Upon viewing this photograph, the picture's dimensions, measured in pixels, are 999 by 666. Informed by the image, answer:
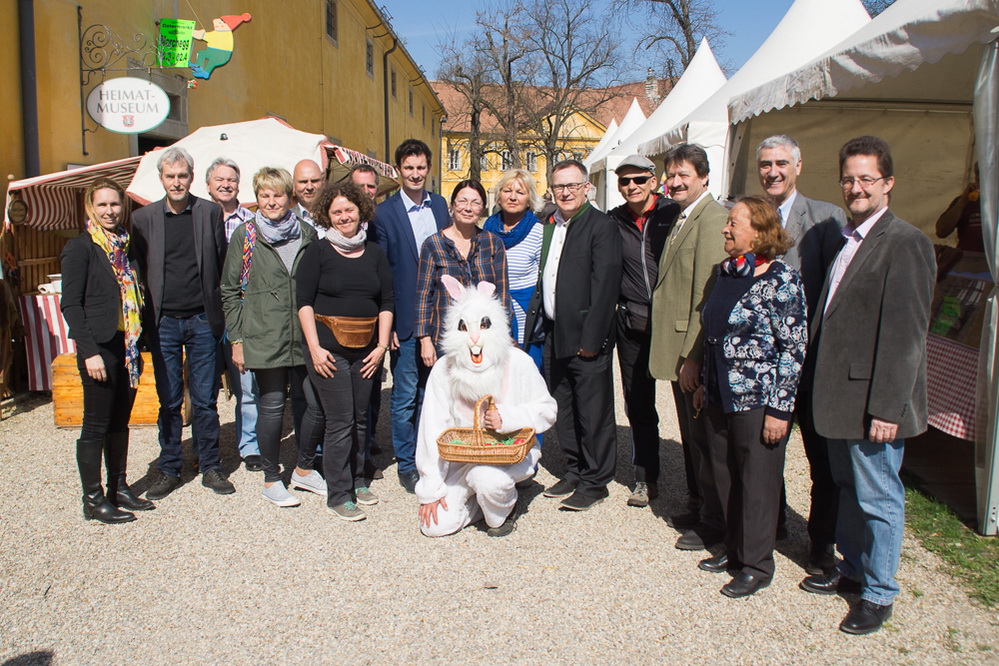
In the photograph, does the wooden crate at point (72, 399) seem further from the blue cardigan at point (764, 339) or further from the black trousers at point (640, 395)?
the blue cardigan at point (764, 339)

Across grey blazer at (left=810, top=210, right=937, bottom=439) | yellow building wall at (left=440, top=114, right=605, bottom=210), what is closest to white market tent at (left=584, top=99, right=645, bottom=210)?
grey blazer at (left=810, top=210, right=937, bottom=439)

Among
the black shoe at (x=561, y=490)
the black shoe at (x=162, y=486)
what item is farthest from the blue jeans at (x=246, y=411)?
the black shoe at (x=561, y=490)

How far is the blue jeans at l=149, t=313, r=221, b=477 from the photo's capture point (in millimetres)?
4195

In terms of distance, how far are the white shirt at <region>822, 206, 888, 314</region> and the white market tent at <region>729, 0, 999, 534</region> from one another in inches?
50.5

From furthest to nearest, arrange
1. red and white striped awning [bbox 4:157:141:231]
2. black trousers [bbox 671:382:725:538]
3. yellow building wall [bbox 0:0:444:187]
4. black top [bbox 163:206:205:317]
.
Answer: yellow building wall [bbox 0:0:444:187] < red and white striped awning [bbox 4:157:141:231] < black top [bbox 163:206:205:317] < black trousers [bbox 671:382:725:538]

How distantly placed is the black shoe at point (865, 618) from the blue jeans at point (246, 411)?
3.70 meters

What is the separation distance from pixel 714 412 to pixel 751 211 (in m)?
0.92

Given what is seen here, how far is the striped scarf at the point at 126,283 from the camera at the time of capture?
375cm

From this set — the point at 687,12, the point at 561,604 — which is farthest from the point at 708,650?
the point at 687,12

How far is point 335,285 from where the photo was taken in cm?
382

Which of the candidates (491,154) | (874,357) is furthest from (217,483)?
(491,154)

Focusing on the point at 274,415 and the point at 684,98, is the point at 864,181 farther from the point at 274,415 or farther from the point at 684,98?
the point at 684,98

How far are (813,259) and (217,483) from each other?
12.2 feet

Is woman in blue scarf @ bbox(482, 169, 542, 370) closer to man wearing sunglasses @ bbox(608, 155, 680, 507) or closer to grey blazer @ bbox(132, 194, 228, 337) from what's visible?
man wearing sunglasses @ bbox(608, 155, 680, 507)
